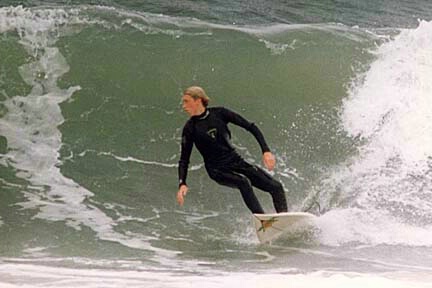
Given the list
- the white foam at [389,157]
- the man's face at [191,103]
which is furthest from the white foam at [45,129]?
the white foam at [389,157]

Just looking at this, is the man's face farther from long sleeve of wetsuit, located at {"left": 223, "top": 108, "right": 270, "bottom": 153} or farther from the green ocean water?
Result: the green ocean water

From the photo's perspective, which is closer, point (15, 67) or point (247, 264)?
point (247, 264)

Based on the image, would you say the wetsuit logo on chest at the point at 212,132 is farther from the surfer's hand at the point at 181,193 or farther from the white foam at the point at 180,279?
the white foam at the point at 180,279

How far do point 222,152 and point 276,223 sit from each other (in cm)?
78

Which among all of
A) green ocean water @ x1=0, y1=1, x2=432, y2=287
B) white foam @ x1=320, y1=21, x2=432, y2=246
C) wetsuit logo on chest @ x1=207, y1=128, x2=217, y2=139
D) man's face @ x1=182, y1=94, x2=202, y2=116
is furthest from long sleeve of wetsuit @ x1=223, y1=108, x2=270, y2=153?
white foam @ x1=320, y1=21, x2=432, y2=246

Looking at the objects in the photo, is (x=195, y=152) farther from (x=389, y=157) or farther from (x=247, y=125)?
(x=247, y=125)

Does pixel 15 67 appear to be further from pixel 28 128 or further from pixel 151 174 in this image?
pixel 151 174

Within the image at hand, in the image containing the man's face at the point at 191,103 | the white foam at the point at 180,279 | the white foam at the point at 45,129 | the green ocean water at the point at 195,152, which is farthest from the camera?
the white foam at the point at 45,129

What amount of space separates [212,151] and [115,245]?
1.17 metres

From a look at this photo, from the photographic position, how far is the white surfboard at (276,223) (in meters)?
7.00

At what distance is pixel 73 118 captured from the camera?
1012 cm

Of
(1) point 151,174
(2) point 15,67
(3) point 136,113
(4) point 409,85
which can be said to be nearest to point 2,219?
(1) point 151,174

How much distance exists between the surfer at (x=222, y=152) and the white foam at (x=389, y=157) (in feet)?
2.28

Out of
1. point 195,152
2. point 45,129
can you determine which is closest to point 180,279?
point 195,152
